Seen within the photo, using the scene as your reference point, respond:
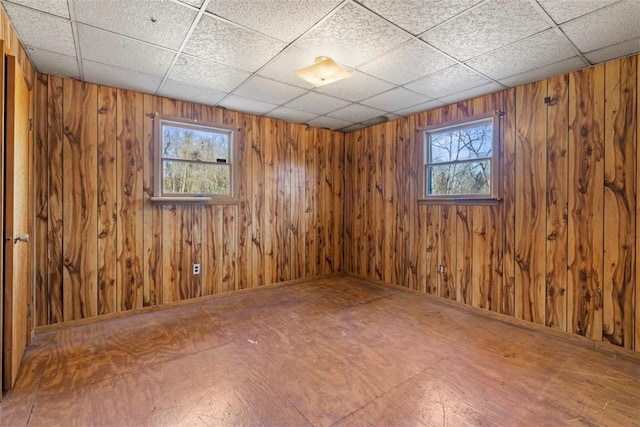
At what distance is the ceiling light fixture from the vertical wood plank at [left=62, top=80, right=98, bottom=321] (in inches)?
93.0

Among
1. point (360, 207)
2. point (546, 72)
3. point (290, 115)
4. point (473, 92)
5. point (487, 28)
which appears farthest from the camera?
point (360, 207)

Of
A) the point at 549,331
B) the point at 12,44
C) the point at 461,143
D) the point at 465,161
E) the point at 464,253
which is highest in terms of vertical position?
the point at 12,44

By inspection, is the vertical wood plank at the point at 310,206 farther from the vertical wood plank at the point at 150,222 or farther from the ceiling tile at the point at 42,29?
the ceiling tile at the point at 42,29

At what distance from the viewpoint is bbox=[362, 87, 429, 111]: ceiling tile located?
3420 millimetres

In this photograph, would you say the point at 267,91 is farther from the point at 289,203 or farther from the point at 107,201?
the point at 107,201

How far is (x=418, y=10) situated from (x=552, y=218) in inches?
92.1

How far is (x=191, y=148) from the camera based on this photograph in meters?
3.80

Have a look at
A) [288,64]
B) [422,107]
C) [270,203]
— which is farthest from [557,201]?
[270,203]

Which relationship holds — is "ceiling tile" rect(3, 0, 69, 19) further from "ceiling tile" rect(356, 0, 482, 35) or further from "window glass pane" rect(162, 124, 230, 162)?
"ceiling tile" rect(356, 0, 482, 35)

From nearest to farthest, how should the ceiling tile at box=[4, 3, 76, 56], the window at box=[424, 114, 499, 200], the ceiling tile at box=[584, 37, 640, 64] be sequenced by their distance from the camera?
the ceiling tile at box=[4, 3, 76, 56] → the ceiling tile at box=[584, 37, 640, 64] → the window at box=[424, 114, 499, 200]

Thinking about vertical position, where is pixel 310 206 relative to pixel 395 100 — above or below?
below

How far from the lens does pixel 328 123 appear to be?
4.74 metres

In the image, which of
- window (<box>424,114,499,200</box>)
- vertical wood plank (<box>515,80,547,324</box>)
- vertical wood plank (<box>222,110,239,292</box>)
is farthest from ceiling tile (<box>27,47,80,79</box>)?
vertical wood plank (<box>515,80,547,324</box>)

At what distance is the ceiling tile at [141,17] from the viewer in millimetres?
1915
